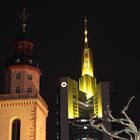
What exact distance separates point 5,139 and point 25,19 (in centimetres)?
1181

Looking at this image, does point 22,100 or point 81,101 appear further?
point 81,101

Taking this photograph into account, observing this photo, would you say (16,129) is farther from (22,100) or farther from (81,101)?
(81,101)

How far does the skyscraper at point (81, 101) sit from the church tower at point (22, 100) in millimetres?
104902

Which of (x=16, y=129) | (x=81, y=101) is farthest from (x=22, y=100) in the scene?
(x=81, y=101)

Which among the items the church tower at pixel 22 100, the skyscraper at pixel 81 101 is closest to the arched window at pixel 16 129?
the church tower at pixel 22 100

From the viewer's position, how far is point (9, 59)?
154 feet

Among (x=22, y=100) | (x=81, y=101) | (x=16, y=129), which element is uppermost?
(x=81, y=101)

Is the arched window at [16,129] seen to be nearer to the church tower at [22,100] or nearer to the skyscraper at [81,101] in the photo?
the church tower at [22,100]

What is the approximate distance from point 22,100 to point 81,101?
12838cm

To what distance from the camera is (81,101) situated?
172125mm

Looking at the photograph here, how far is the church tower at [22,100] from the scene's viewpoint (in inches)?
1730

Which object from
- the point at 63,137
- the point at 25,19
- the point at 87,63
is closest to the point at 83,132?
the point at 63,137

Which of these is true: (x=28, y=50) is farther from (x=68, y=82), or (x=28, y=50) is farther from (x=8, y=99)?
(x=68, y=82)

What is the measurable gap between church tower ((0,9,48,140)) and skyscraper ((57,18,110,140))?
10490 cm
